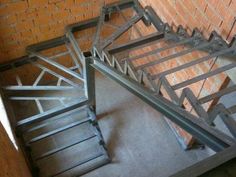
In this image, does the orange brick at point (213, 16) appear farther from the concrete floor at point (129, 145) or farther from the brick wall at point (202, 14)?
the concrete floor at point (129, 145)

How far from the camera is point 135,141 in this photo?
3479 millimetres

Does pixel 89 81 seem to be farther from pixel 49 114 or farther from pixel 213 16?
pixel 213 16

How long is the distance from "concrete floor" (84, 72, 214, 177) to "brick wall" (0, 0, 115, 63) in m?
0.96

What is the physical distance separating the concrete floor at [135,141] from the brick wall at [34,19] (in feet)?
3.15

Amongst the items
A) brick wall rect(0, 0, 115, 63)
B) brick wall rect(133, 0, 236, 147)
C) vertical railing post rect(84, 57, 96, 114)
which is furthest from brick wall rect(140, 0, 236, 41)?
vertical railing post rect(84, 57, 96, 114)

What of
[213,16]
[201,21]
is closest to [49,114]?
[201,21]

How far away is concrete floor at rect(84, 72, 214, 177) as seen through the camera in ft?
10.8

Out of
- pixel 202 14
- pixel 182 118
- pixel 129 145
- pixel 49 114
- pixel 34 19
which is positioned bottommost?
pixel 182 118

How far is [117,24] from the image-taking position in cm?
353

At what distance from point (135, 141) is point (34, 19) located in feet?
5.38

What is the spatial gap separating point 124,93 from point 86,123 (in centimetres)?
59

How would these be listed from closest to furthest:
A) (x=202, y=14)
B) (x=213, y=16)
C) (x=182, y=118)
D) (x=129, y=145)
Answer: (x=182, y=118)
(x=213, y=16)
(x=202, y=14)
(x=129, y=145)

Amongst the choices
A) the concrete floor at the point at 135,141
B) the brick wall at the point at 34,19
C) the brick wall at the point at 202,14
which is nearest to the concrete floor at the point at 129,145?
the concrete floor at the point at 135,141

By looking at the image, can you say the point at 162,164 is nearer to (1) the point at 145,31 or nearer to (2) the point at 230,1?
(1) the point at 145,31
